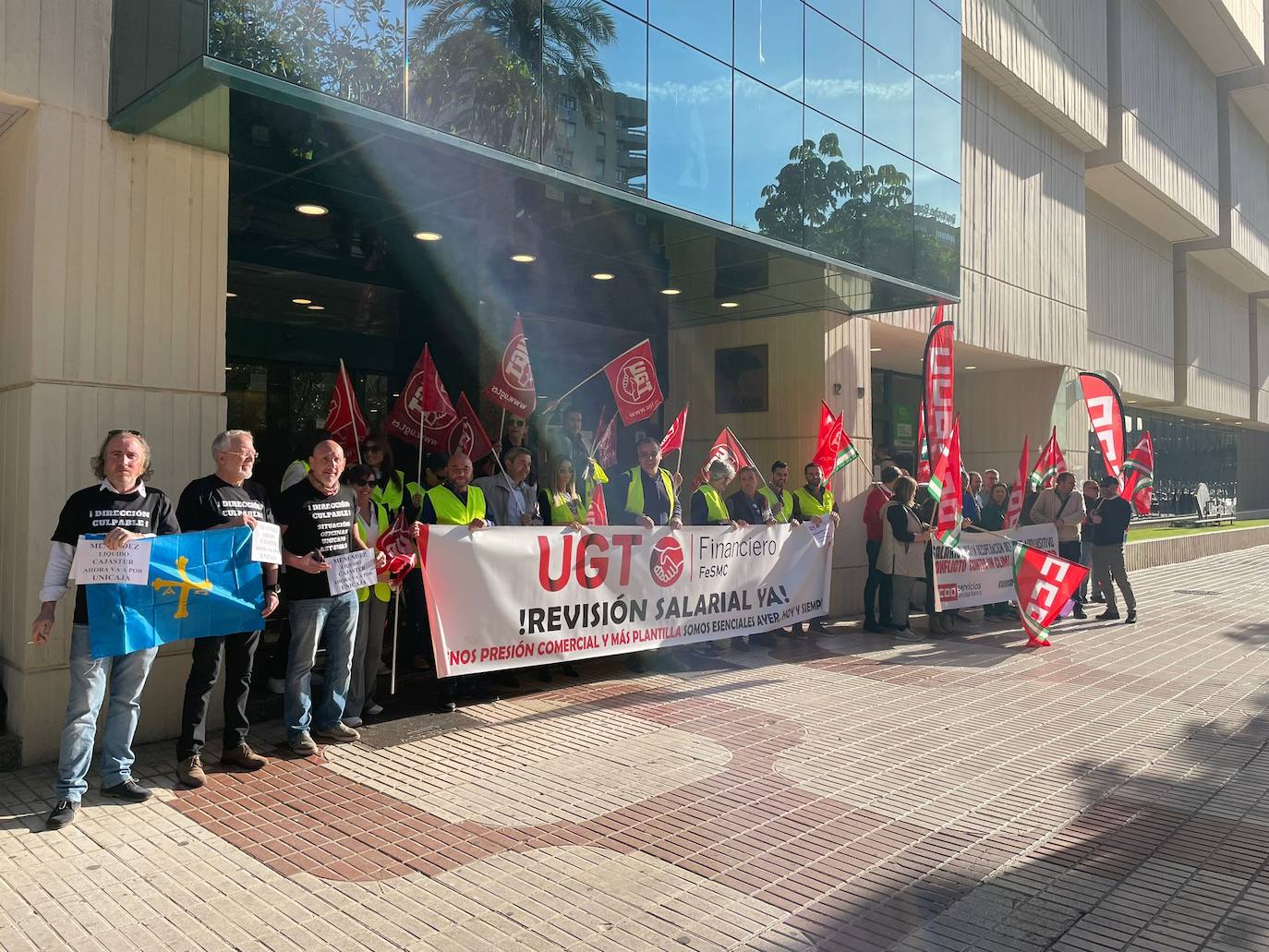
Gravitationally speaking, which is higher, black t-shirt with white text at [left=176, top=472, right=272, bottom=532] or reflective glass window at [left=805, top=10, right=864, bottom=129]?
reflective glass window at [left=805, top=10, right=864, bottom=129]

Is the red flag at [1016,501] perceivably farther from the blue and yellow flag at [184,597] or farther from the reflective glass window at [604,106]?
the blue and yellow flag at [184,597]

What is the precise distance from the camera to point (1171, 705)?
8.11 meters

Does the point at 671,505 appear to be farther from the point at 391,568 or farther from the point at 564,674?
the point at 391,568

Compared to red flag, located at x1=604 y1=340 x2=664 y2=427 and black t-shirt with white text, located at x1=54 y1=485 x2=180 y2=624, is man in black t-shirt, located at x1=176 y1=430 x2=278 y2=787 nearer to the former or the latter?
black t-shirt with white text, located at x1=54 y1=485 x2=180 y2=624

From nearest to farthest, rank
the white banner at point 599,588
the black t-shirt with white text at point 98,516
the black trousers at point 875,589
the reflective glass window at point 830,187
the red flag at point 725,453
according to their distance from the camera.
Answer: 1. the black t-shirt with white text at point 98,516
2. the white banner at point 599,588
3. the red flag at point 725,453
4. the reflective glass window at point 830,187
5. the black trousers at point 875,589

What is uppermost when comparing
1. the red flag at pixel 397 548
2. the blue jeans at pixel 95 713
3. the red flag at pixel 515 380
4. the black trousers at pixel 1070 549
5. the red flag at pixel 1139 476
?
the red flag at pixel 515 380

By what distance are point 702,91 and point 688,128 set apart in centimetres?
52

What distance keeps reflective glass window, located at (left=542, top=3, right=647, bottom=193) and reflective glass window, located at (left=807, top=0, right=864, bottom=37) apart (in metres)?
3.33

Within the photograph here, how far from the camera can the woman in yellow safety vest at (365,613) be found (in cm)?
674

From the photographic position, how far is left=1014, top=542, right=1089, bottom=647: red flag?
35.6 ft

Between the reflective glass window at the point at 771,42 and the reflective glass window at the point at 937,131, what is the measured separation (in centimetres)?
284

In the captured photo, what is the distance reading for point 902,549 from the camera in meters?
11.1

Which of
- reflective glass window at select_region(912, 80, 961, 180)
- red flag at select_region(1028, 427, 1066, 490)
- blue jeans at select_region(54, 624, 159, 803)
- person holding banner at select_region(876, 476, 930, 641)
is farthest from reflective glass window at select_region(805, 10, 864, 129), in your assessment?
blue jeans at select_region(54, 624, 159, 803)

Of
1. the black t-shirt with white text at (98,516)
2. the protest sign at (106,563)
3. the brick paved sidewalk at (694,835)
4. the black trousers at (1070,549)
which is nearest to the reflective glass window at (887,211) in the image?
the black trousers at (1070,549)
